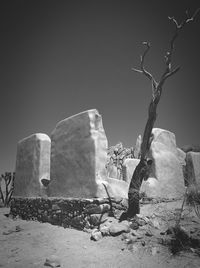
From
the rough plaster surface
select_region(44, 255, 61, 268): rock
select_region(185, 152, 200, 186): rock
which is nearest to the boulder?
the rough plaster surface

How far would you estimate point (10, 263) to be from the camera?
4.05 m

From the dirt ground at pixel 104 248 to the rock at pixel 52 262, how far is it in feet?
0.16

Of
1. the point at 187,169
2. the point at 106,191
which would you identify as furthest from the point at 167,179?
the point at 106,191

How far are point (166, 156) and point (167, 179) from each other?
71 cm

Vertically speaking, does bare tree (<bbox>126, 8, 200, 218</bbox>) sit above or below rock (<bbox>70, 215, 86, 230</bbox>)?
above

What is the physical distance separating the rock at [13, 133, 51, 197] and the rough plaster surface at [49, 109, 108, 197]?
31.1 inches

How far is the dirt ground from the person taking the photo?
386 centimetres

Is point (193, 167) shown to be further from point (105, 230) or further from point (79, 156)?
point (105, 230)

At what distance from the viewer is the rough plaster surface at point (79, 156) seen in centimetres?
591

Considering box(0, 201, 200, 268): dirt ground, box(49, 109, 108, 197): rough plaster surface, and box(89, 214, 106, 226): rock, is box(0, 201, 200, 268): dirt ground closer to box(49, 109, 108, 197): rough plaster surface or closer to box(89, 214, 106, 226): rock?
box(89, 214, 106, 226): rock

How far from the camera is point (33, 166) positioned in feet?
26.1

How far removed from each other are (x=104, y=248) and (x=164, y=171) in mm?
3197

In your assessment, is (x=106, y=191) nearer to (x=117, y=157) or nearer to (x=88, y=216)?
(x=88, y=216)

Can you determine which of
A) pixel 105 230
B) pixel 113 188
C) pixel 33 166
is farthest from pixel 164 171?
pixel 33 166
